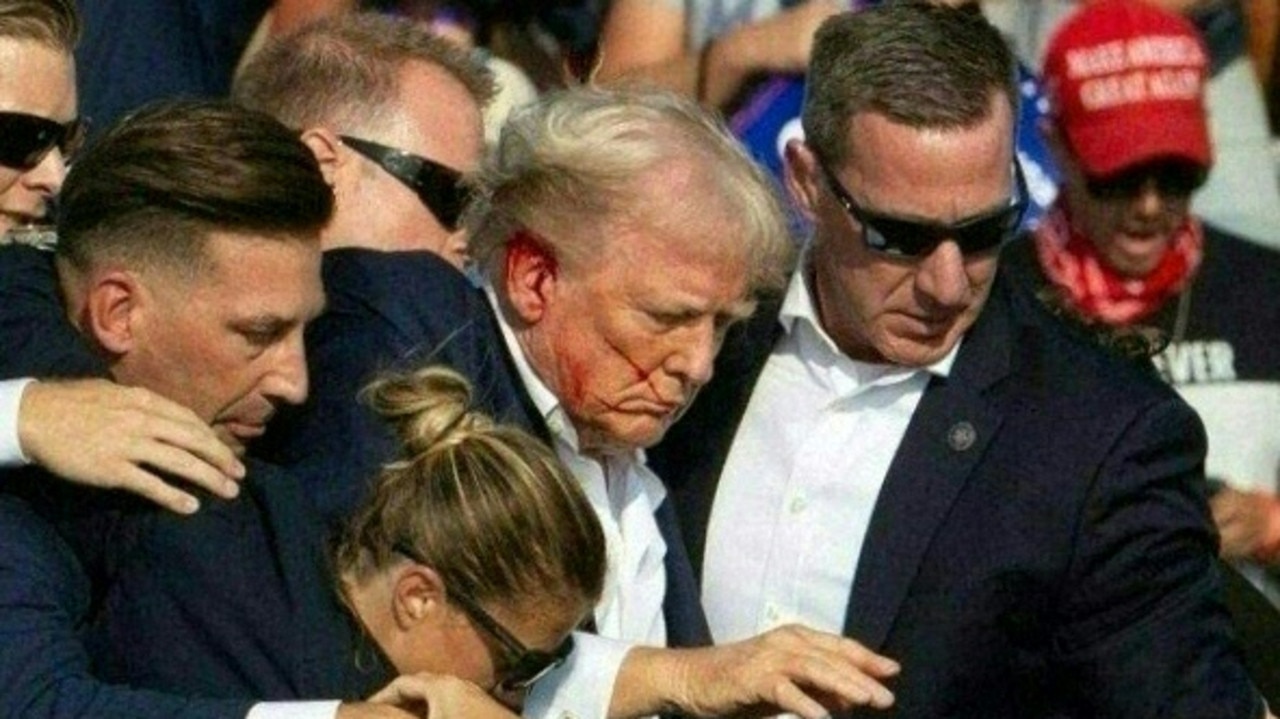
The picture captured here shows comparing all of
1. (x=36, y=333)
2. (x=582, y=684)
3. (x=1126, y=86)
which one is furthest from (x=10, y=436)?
(x=1126, y=86)

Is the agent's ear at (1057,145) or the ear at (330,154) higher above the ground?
the ear at (330,154)

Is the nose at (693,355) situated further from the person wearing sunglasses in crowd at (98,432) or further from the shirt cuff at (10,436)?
the shirt cuff at (10,436)

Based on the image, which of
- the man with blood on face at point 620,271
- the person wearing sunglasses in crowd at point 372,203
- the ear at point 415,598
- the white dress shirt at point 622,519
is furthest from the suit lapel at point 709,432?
the ear at point 415,598

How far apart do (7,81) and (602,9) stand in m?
2.16

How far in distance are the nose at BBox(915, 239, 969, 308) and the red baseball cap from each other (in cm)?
131

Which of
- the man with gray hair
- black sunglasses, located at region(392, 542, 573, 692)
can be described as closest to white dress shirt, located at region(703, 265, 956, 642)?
the man with gray hair

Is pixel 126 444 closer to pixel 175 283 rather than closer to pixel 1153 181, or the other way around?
pixel 175 283

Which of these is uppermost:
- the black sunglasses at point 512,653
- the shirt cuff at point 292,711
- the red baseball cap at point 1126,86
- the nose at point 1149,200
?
the shirt cuff at point 292,711

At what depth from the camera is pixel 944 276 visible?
5055mm

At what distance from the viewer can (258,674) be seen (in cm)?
425

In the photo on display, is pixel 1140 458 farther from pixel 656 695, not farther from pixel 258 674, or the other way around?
pixel 258 674

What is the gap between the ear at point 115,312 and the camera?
Result: 451cm

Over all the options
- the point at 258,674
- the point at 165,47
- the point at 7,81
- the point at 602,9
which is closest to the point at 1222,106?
the point at 602,9

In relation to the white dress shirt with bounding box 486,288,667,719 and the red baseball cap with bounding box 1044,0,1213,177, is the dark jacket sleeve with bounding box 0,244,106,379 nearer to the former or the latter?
the white dress shirt with bounding box 486,288,667,719
